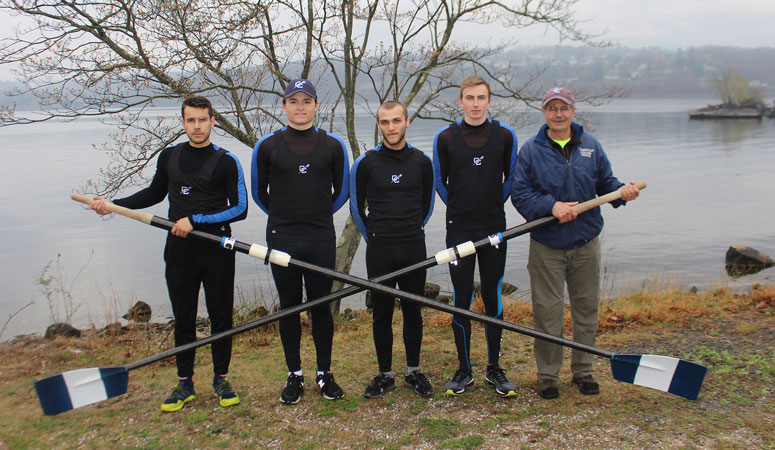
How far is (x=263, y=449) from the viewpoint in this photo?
364cm

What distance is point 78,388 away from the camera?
394cm

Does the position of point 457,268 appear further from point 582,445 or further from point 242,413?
point 242,413

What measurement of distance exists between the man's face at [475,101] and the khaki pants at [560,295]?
102 cm

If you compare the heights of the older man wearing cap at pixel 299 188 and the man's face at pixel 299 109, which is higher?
the man's face at pixel 299 109

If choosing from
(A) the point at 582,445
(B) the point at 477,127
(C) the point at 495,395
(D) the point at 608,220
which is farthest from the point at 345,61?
(D) the point at 608,220

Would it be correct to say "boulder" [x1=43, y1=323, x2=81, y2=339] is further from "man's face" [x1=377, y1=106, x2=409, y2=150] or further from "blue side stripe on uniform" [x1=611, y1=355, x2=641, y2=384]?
"blue side stripe on uniform" [x1=611, y1=355, x2=641, y2=384]

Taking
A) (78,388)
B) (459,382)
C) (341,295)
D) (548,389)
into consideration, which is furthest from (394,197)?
(78,388)

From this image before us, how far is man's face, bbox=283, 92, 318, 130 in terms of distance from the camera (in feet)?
13.4

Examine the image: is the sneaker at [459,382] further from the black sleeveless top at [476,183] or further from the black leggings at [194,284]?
the black leggings at [194,284]

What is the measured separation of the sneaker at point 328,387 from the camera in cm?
430

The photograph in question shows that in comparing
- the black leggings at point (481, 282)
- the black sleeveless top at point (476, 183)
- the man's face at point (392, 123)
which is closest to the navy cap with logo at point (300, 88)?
the man's face at point (392, 123)

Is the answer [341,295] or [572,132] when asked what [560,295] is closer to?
[572,132]

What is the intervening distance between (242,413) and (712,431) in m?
3.16

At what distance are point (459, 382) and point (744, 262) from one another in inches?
474
